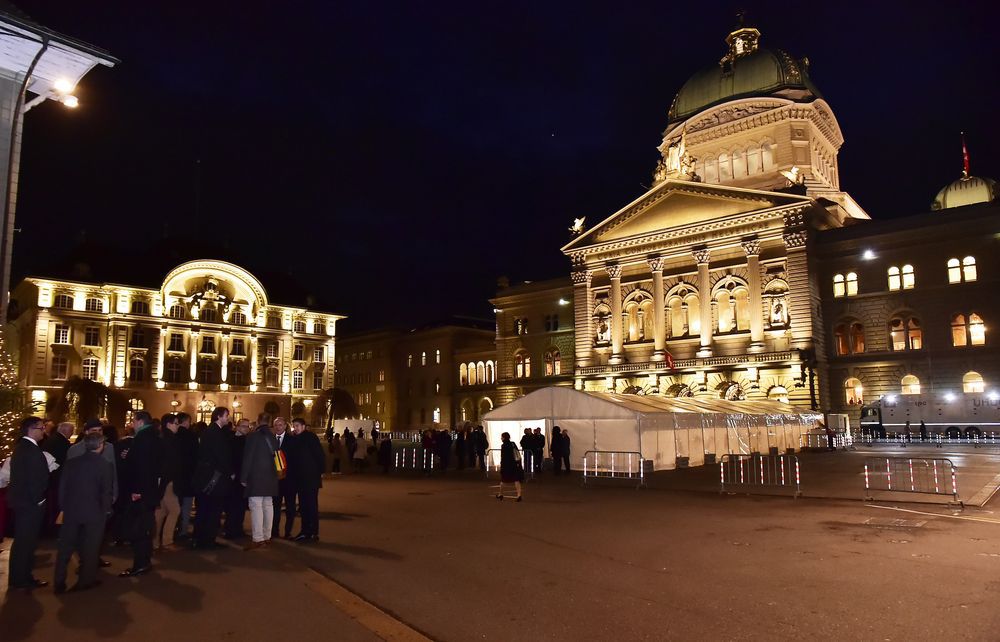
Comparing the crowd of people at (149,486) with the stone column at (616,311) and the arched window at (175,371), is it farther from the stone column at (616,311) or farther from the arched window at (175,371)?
the arched window at (175,371)

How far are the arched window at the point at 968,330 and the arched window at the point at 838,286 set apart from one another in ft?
→ 22.6

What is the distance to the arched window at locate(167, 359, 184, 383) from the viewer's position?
69.6m

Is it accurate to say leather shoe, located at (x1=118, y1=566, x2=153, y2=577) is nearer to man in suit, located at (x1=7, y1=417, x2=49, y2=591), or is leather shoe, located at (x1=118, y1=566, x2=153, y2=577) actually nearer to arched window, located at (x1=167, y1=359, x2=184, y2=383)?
man in suit, located at (x1=7, y1=417, x2=49, y2=591)

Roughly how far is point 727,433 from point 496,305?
4238 cm

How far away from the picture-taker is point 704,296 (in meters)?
55.1

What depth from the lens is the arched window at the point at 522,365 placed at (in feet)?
228

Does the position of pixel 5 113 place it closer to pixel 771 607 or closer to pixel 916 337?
pixel 771 607

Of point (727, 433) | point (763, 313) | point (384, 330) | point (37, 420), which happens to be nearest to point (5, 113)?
point (37, 420)

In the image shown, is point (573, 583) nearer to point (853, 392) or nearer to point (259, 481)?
point (259, 481)

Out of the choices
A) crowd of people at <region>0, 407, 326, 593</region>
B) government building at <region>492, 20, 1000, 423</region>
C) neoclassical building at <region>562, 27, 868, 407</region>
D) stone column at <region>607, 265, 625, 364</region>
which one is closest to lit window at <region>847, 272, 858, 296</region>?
Answer: government building at <region>492, 20, 1000, 423</region>

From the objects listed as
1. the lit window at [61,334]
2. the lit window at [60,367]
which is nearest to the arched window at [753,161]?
the lit window at [61,334]

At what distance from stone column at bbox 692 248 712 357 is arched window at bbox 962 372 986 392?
52.1 feet

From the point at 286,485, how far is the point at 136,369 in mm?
62611

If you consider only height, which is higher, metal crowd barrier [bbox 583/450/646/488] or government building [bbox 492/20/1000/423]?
government building [bbox 492/20/1000/423]
